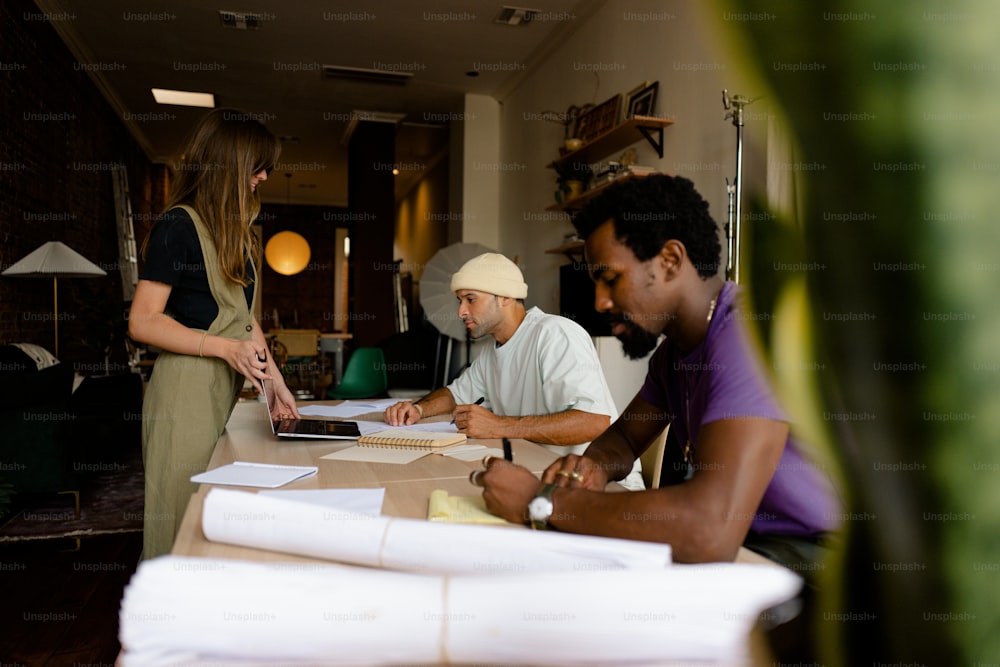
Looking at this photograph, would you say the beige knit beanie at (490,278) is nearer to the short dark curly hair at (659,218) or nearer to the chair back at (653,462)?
the chair back at (653,462)

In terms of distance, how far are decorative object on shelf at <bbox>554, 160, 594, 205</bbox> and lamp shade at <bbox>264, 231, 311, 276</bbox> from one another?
7.67 meters

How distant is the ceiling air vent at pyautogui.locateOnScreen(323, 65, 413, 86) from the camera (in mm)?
6807

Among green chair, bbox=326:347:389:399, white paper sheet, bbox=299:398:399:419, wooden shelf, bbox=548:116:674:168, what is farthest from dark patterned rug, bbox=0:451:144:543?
wooden shelf, bbox=548:116:674:168

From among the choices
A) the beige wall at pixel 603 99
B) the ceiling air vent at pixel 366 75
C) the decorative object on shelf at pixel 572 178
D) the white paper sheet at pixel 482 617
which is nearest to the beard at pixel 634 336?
the white paper sheet at pixel 482 617

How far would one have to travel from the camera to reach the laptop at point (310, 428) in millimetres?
1874

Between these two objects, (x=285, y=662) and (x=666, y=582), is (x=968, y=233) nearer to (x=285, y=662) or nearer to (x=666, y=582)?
(x=666, y=582)

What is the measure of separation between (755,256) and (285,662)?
0.52 metres

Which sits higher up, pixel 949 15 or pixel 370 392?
pixel 949 15

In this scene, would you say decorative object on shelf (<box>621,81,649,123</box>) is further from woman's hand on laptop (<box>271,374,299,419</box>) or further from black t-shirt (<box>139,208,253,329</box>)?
black t-shirt (<box>139,208,253,329</box>)

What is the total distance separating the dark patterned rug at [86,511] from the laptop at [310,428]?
208 centimetres

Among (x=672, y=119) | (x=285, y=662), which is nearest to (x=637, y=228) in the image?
(x=285, y=662)

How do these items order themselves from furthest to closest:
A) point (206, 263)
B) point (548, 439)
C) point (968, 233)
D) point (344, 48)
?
point (344, 48) < point (548, 439) < point (206, 263) < point (968, 233)

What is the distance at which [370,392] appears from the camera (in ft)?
17.3

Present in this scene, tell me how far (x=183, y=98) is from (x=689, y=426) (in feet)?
26.7
